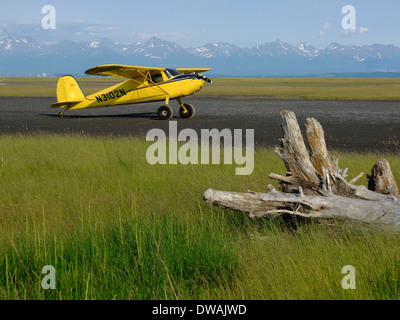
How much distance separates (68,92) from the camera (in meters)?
23.9

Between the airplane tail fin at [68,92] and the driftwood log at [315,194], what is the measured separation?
19.7 metres

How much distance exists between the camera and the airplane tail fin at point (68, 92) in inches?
934

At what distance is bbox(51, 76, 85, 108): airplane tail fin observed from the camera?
934 inches

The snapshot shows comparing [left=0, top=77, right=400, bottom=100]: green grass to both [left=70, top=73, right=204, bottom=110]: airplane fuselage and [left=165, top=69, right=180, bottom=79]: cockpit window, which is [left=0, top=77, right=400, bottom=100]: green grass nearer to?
A: [left=165, top=69, right=180, bottom=79]: cockpit window

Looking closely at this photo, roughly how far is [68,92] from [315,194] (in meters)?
20.5

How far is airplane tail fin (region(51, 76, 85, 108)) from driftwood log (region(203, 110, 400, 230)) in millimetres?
19654

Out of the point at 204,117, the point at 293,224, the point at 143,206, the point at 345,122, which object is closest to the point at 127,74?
the point at 204,117

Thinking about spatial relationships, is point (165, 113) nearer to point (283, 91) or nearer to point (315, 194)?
point (315, 194)

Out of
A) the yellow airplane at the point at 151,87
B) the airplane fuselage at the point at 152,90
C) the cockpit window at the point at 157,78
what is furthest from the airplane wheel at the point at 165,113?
the cockpit window at the point at 157,78

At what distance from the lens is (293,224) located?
17.0ft

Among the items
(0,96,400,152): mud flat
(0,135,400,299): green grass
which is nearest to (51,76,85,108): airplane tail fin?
(0,96,400,152): mud flat

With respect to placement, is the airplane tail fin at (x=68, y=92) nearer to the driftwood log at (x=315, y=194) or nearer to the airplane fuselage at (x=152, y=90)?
the airplane fuselage at (x=152, y=90)
